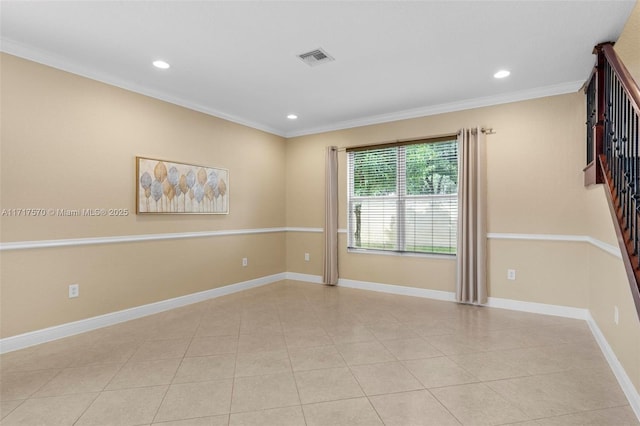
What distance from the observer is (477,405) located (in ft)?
6.79

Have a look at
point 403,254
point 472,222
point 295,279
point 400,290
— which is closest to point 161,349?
point 295,279

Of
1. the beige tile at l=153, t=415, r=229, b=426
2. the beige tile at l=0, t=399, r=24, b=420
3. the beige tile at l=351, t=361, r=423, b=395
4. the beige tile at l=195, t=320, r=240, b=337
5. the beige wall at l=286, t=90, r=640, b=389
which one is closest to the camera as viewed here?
the beige tile at l=153, t=415, r=229, b=426

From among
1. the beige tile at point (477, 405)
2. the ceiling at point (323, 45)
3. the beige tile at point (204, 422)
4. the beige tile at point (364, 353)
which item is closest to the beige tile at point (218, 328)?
the beige tile at point (364, 353)

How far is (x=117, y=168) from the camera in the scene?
3617 mm

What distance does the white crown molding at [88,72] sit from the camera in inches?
113

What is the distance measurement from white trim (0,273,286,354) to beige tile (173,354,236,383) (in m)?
1.39

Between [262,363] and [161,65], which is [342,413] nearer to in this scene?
[262,363]

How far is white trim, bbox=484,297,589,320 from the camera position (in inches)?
147

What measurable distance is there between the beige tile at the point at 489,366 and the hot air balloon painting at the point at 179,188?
11.5 ft

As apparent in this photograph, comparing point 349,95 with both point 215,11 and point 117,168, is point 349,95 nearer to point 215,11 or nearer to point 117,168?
point 215,11

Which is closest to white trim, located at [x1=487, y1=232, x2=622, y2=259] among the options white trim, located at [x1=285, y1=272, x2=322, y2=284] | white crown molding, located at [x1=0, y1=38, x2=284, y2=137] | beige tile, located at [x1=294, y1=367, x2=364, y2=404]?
beige tile, located at [x1=294, y1=367, x2=364, y2=404]

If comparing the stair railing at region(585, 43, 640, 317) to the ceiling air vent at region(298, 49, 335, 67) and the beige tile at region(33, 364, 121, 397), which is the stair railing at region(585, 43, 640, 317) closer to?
the ceiling air vent at region(298, 49, 335, 67)

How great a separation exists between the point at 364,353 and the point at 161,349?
180 cm

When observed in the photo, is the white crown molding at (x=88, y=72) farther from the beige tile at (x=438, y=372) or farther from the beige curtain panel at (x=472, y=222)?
the beige tile at (x=438, y=372)
